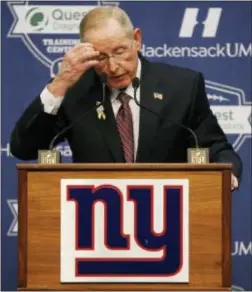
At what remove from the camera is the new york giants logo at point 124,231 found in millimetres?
1913

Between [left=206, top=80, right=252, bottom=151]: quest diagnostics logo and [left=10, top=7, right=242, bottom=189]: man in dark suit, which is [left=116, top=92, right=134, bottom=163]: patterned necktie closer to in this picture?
[left=10, top=7, right=242, bottom=189]: man in dark suit

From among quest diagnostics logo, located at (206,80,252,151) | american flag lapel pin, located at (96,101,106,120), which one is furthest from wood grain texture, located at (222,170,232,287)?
quest diagnostics logo, located at (206,80,252,151)

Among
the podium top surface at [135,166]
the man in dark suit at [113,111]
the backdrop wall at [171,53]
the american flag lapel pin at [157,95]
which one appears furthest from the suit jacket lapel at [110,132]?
the backdrop wall at [171,53]

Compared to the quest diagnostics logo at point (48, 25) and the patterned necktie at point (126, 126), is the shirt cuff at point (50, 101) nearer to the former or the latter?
the patterned necktie at point (126, 126)

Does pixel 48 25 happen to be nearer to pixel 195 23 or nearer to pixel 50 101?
pixel 195 23

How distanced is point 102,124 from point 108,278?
62cm

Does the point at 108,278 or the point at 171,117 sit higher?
the point at 171,117

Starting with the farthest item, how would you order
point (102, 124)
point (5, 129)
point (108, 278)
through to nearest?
point (5, 129) → point (102, 124) → point (108, 278)

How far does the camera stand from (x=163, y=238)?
1.92 m

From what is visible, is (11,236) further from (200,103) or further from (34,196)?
(34,196)

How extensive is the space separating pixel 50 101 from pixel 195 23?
1.52 metres

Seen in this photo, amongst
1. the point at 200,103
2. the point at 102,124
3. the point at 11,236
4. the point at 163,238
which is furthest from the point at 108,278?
the point at 11,236

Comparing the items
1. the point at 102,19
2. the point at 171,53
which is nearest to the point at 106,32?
the point at 102,19

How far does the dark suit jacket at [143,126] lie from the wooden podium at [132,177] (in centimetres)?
38
